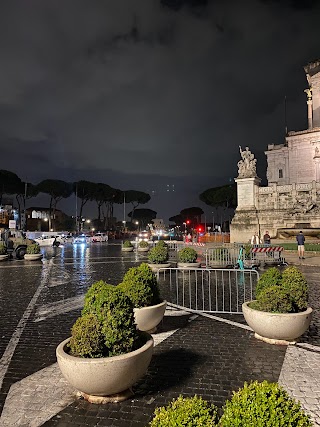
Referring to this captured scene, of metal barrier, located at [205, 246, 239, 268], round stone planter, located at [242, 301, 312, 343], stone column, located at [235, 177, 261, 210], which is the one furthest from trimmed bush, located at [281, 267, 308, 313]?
stone column, located at [235, 177, 261, 210]

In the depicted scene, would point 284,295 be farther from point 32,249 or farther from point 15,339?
point 32,249

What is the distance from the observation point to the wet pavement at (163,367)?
13.2ft

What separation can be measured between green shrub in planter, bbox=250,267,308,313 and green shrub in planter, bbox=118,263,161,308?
6.97 ft

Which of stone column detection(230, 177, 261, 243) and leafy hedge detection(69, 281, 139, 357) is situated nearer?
leafy hedge detection(69, 281, 139, 357)

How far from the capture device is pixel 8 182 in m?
73.2

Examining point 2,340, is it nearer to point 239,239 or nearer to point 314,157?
point 239,239

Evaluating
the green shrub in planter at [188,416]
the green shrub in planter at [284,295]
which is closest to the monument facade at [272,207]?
the green shrub in planter at [284,295]

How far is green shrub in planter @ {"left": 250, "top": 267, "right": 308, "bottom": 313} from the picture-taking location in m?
6.01

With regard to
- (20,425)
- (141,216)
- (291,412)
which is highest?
(141,216)

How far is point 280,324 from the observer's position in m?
5.89

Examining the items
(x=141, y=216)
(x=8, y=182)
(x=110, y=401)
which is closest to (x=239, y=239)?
(x=110, y=401)

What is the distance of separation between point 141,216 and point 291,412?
133 metres

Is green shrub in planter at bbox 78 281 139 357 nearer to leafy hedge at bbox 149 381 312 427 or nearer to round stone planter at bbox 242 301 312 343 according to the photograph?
leafy hedge at bbox 149 381 312 427

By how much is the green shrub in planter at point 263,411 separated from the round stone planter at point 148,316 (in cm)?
415
